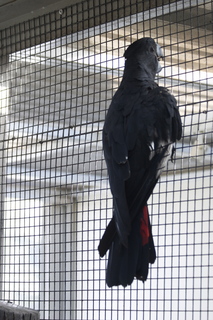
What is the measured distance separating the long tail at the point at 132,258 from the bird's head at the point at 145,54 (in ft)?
1.37

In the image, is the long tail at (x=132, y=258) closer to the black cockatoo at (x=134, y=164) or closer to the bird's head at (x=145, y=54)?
the black cockatoo at (x=134, y=164)

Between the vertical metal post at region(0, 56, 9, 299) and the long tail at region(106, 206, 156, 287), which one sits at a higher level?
the vertical metal post at region(0, 56, 9, 299)

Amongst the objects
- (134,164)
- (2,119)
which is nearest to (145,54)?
(134,164)

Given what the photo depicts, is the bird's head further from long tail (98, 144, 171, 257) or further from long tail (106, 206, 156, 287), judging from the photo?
long tail (106, 206, 156, 287)

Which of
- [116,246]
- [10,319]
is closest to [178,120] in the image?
[116,246]

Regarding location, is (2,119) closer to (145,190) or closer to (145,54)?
(145,54)

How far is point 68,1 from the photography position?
1.87 meters

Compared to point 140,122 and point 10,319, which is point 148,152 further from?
point 10,319

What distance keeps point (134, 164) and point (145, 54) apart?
0.30 meters

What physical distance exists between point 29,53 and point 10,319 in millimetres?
1113

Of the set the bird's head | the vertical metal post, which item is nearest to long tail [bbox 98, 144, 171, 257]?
the bird's head

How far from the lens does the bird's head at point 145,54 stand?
1479 millimetres

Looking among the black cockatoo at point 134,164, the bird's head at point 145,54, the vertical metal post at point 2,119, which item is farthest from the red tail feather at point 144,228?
the vertical metal post at point 2,119

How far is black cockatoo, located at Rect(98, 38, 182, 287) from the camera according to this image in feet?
4.25
